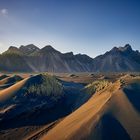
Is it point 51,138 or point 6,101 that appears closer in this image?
point 51,138

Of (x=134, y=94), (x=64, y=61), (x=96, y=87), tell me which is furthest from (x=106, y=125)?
(x=64, y=61)

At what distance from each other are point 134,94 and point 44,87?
9483 mm

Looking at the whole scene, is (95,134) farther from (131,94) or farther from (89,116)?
(131,94)

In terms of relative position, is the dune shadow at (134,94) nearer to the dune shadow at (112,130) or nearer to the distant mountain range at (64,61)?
the dune shadow at (112,130)

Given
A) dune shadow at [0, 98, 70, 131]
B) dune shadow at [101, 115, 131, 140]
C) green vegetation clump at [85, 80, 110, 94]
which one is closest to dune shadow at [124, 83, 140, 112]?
dune shadow at [101, 115, 131, 140]

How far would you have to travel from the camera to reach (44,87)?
27625 millimetres

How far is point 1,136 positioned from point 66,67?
108 m

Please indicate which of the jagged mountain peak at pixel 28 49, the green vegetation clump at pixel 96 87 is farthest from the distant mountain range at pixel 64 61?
the green vegetation clump at pixel 96 87

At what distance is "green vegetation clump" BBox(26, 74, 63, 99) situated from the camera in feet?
87.8

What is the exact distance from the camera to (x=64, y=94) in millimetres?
29031

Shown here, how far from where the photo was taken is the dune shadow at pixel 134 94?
19.9 m

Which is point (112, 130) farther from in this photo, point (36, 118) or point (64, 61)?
point (64, 61)

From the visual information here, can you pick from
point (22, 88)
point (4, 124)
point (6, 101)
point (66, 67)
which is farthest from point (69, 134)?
point (66, 67)

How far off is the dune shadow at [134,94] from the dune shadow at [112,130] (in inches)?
124
